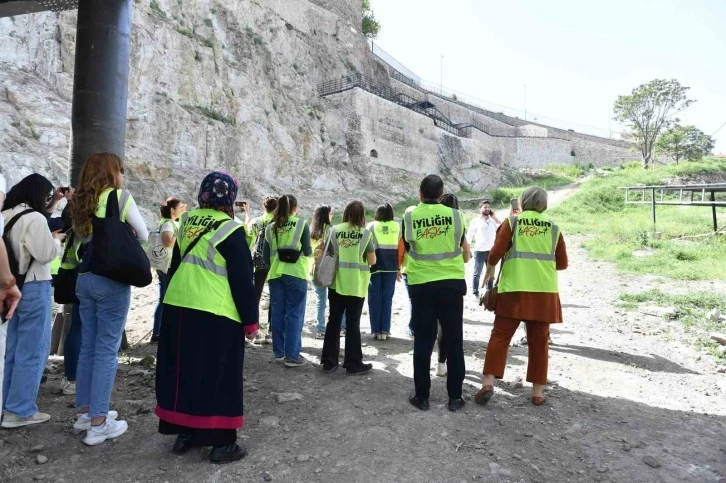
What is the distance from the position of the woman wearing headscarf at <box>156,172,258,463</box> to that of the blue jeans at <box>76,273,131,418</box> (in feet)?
1.45

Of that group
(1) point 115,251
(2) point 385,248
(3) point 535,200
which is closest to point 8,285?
(1) point 115,251

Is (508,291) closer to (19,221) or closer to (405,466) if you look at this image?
(405,466)

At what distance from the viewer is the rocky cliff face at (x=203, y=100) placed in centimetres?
1722

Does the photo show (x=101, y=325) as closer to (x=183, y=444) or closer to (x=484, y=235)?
(x=183, y=444)

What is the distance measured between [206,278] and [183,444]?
118cm

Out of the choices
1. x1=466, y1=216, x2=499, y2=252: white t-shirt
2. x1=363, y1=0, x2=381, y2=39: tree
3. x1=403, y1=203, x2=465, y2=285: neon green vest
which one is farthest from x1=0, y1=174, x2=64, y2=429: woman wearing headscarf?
x1=363, y1=0, x2=381, y2=39: tree

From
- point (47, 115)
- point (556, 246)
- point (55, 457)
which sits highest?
point (47, 115)

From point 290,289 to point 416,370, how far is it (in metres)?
1.80

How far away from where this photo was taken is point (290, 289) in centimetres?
531

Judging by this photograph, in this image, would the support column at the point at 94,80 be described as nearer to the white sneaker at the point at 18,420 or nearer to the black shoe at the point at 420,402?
the white sneaker at the point at 18,420

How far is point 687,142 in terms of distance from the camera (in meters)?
49.3

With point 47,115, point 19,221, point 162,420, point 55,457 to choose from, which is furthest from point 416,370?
point 47,115

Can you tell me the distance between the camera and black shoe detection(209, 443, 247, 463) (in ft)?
10.4

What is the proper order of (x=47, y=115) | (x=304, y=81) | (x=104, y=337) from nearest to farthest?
(x=104, y=337) < (x=47, y=115) < (x=304, y=81)
